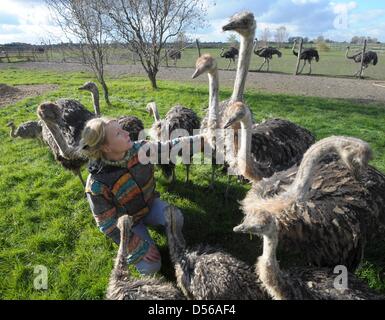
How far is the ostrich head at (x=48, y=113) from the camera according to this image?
14.3 ft

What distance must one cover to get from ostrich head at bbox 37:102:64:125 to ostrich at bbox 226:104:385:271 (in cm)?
248

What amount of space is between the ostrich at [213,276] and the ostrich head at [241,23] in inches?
111

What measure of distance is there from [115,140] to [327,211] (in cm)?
184

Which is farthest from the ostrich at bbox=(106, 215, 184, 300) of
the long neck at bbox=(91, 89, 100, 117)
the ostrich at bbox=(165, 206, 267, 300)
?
the long neck at bbox=(91, 89, 100, 117)

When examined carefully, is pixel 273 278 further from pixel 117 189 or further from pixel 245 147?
pixel 117 189

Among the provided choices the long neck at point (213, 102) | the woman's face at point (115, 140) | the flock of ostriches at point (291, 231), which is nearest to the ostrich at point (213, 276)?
the flock of ostriches at point (291, 231)

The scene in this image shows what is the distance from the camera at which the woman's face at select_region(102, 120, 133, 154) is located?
3.28 m

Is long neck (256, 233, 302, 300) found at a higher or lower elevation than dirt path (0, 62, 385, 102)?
higher

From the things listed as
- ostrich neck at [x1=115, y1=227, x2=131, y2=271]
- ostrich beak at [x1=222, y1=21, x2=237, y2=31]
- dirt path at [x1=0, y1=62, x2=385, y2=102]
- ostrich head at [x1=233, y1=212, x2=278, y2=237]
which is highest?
ostrich beak at [x1=222, y1=21, x2=237, y2=31]

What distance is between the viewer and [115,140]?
330cm

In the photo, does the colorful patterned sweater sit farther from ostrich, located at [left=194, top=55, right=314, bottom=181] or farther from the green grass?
ostrich, located at [left=194, top=55, right=314, bottom=181]

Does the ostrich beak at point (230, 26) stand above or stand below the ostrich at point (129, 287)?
above

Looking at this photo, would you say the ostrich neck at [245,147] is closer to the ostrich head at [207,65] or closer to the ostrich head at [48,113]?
the ostrich head at [207,65]
